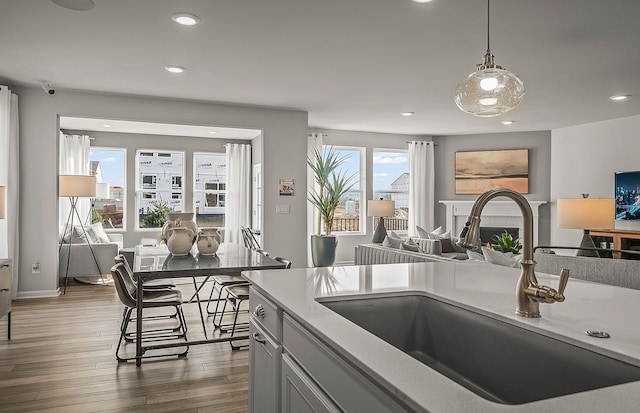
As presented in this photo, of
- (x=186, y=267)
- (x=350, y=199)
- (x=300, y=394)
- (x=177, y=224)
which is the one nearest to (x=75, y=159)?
(x=350, y=199)

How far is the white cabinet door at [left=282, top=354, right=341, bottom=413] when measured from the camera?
3.57ft

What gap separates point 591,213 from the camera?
396cm

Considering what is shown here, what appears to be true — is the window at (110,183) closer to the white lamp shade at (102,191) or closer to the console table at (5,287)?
the white lamp shade at (102,191)

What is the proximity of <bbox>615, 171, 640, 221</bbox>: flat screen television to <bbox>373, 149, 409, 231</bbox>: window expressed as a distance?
3.64 m

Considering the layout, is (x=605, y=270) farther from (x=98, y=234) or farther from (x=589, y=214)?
(x=98, y=234)

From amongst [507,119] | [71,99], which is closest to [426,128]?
[507,119]

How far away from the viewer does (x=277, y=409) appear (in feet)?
4.78

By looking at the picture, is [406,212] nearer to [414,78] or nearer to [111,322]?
[414,78]

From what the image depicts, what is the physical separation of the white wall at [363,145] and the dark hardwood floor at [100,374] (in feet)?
15.1

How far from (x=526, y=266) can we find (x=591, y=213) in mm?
3290

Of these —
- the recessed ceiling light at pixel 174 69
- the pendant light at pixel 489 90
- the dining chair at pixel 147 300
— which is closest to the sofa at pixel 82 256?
the dining chair at pixel 147 300

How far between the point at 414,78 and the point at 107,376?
13.0 feet

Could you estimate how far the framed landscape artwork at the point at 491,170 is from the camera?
849 centimetres

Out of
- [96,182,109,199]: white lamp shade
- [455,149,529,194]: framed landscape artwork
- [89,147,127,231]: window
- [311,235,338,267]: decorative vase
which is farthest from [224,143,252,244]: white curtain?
[455,149,529,194]: framed landscape artwork
